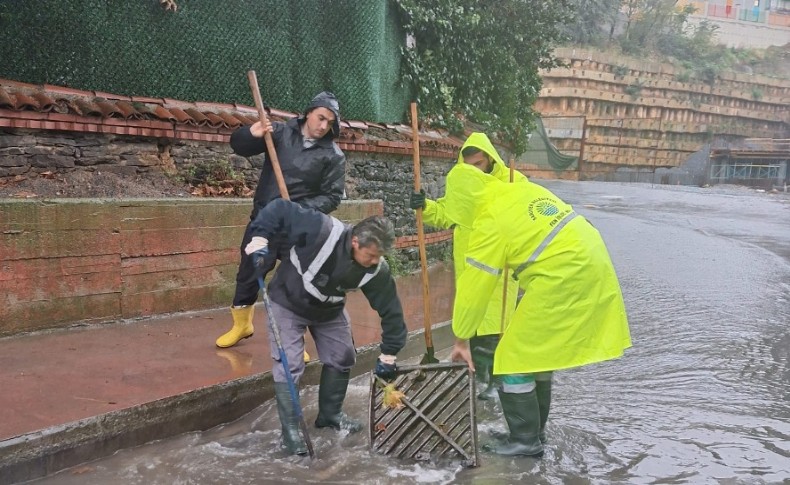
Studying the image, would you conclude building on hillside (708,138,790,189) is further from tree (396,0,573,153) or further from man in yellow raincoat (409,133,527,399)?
man in yellow raincoat (409,133,527,399)

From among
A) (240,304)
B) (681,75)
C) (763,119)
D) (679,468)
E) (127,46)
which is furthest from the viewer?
(763,119)

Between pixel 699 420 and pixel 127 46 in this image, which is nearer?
pixel 699 420

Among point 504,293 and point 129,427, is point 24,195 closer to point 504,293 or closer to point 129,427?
point 129,427

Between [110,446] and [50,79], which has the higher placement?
[50,79]

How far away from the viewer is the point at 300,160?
14.6 feet

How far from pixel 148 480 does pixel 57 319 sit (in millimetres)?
2265

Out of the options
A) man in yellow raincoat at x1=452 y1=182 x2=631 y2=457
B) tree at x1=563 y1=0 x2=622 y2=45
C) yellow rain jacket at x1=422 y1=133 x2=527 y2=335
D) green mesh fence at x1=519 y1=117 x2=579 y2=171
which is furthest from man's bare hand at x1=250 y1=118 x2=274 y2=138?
tree at x1=563 y1=0 x2=622 y2=45

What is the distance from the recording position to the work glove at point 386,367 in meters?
3.74

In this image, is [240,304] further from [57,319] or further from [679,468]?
[679,468]

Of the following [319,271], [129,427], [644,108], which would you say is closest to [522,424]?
[319,271]

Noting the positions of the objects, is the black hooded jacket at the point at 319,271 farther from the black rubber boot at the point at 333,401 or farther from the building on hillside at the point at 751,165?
the building on hillside at the point at 751,165

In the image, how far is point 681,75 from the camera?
158 feet

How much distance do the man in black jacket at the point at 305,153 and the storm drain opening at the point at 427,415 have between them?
4.28 ft

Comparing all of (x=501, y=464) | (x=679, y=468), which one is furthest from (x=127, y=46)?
(x=679, y=468)
